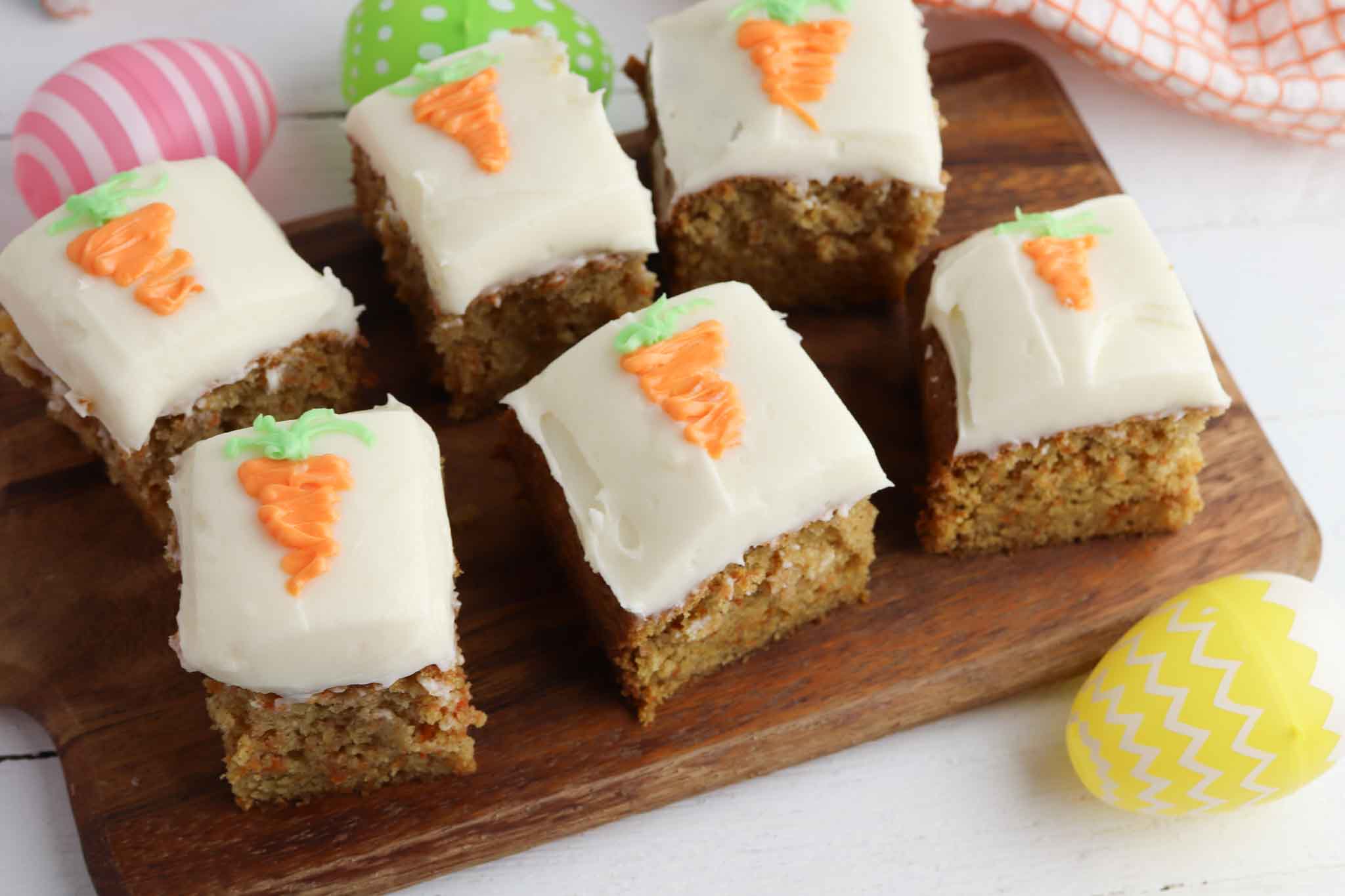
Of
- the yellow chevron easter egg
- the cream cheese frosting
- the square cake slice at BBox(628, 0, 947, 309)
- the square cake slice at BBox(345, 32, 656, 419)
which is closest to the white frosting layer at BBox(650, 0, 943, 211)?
the square cake slice at BBox(628, 0, 947, 309)

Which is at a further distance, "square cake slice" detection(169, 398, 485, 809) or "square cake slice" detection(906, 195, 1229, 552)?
"square cake slice" detection(906, 195, 1229, 552)

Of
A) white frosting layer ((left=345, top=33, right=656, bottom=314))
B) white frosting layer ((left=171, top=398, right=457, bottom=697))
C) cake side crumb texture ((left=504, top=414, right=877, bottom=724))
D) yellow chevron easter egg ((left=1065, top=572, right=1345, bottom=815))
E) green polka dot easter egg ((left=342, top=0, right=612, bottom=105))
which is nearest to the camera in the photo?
white frosting layer ((left=171, top=398, right=457, bottom=697))

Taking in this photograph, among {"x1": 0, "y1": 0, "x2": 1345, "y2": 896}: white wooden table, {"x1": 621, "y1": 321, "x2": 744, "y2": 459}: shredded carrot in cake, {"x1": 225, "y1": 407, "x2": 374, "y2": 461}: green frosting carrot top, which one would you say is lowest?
{"x1": 0, "y1": 0, "x2": 1345, "y2": 896}: white wooden table

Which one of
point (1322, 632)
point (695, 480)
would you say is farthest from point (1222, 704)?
point (695, 480)

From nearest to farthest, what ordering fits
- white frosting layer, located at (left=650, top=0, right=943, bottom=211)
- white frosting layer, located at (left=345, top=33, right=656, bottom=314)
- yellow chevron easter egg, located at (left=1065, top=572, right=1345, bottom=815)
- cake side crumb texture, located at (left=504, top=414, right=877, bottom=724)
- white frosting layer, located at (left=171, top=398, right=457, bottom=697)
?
1. white frosting layer, located at (left=171, top=398, right=457, bottom=697)
2. yellow chevron easter egg, located at (left=1065, top=572, right=1345, bottom=815)
3. cake side crumb texture, located at (left=504, top=414, right=877, bottom=724)
4. white frosting layer, located at (left=345, top=33, right=656, bottom=314)
5. white frosting layer, located at (left=650, top=0, right=943, bottom=211)

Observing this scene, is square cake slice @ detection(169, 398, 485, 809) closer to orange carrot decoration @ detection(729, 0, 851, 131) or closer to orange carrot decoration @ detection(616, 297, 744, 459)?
orange carrot decoration @ detection(616, 297, 744, 459)

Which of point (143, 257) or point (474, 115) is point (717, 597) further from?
point (143, 257)

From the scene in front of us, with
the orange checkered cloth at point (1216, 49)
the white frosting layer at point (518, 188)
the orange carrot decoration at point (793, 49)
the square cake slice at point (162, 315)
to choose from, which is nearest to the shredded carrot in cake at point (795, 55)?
the orange carrot decoration at point (793, 49)
